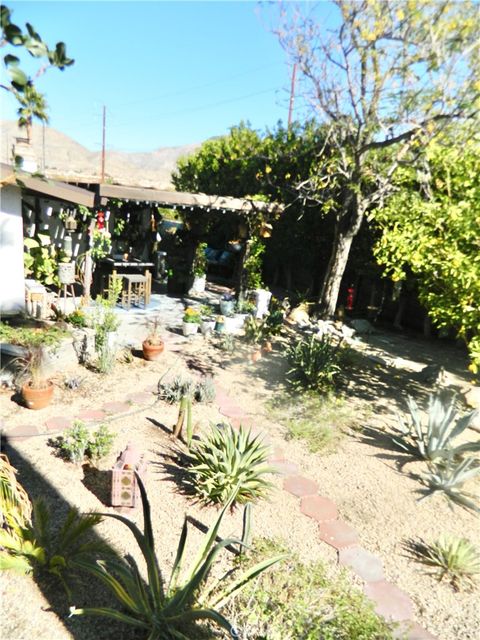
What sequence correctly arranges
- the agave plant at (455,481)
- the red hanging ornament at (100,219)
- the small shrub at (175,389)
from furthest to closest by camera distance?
the red hanging ornament at (100,219) < the small shrub at (175,389) < the agave plant at (455,481)

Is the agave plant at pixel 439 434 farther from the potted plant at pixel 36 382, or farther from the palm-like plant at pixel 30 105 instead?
the palm-like plant at pixel 30 105

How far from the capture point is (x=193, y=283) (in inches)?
532

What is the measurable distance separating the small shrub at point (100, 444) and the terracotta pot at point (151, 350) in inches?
111

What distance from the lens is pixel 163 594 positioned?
9.75 ft

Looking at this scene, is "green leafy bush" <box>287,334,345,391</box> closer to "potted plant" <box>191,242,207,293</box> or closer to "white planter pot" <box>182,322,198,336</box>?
"white planter pot" <box>182,322,198,336</box>

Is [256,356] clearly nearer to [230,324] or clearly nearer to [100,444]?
[230,324]

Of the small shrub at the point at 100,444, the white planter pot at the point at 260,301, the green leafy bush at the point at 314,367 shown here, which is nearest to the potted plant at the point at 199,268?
the white planter pot at the point at 260,301

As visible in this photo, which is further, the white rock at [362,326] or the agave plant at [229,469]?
the white rock at [362,326]

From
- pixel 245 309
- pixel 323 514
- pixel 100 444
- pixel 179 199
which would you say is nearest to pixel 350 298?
pixel 245 309

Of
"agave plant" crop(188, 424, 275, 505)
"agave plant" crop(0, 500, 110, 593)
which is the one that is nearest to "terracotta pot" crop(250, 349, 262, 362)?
"agave plant" crop(188, 424, 275, 505)

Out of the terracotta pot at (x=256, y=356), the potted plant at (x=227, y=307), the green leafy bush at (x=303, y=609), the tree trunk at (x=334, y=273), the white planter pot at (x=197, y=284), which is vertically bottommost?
the green leafy bush at (x=303, y=609)

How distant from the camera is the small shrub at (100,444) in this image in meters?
4.67

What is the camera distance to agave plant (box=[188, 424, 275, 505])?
4223mm

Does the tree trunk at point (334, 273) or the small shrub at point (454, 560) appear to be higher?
the tree trunk at point (334, 273)
